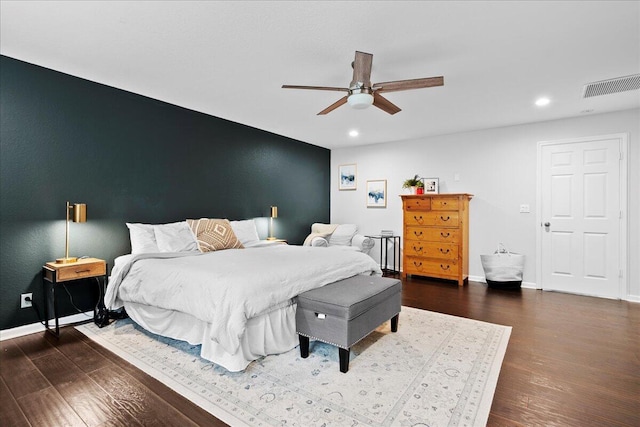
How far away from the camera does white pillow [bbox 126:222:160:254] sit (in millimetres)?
3441

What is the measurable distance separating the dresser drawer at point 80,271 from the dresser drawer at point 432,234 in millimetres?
4371

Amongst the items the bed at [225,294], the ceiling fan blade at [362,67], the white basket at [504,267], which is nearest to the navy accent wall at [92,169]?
the bed at [225,294]

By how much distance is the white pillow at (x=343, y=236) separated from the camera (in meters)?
5.94

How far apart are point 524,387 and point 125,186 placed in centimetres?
414

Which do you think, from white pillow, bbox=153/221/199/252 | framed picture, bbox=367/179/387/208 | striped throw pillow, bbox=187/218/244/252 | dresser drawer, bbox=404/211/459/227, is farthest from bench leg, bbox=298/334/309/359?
framed picture, bbox=367/179/387/208

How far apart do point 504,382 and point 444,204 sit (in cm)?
339

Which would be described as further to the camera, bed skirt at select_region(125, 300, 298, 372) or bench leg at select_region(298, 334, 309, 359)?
bench leg at select_region(298, 334, 309, 359)

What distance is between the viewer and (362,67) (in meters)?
2.51

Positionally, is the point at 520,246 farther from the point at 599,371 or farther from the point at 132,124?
the point at 132,124

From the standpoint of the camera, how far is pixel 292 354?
2.60 metres

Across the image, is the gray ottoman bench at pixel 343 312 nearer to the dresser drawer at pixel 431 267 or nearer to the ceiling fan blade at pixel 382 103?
the ceiling fan blade at pixel 382 103

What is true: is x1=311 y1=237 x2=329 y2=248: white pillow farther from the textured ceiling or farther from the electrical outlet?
the electrical outlet

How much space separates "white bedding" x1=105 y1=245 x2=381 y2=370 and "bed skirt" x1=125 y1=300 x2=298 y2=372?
0.09m

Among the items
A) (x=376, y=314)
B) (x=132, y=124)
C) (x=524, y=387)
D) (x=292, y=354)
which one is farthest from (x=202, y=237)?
(x=524, y=387)
